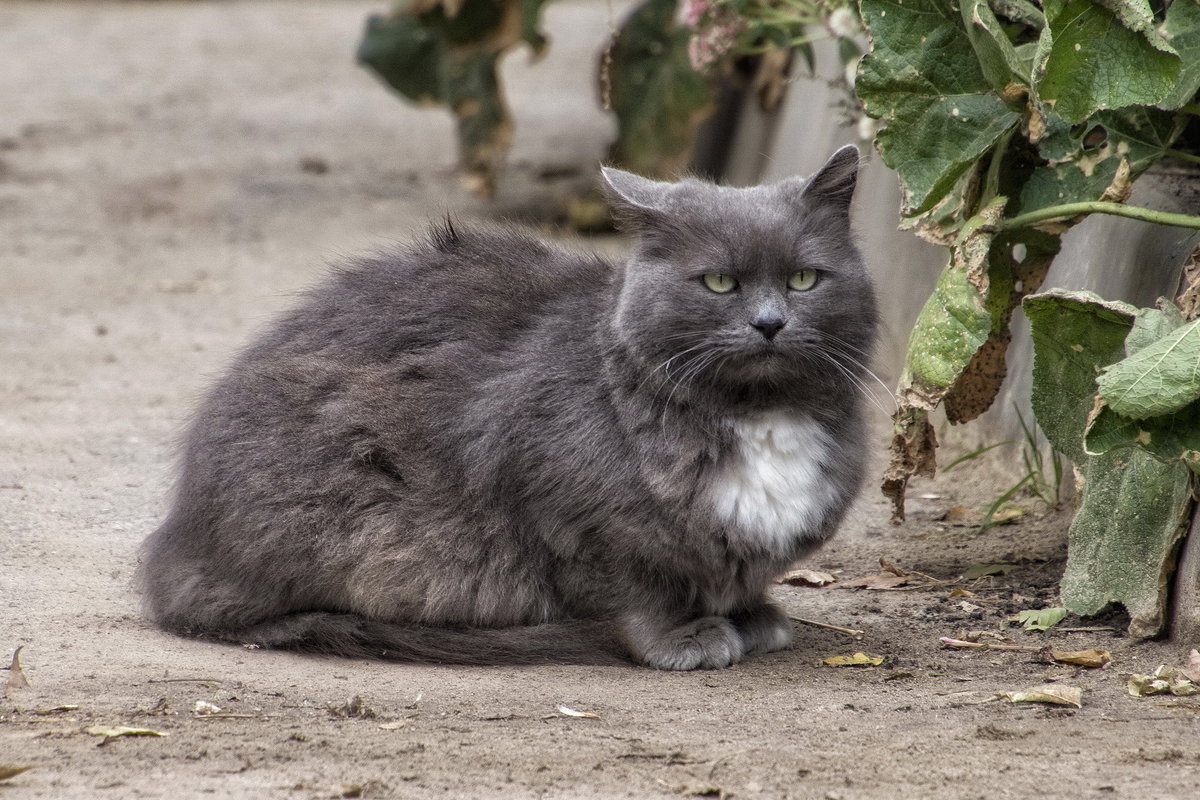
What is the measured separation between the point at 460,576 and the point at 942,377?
116 centimetres

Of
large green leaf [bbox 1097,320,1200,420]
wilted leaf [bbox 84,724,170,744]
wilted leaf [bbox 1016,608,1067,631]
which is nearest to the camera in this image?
wilted leaf [bbox 84,724,170,744]

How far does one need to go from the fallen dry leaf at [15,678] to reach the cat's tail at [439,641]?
1.75 ft

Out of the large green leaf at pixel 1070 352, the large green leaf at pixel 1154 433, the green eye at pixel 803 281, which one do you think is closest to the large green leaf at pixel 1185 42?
the large green leaf at pixel 1070 352

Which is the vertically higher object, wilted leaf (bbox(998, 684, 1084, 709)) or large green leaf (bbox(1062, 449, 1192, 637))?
large green leaf (bbox(1062, 449, 1192, 637))

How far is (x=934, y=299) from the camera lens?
304 cm

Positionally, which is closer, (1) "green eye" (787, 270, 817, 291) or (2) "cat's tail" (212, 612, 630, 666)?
(1) "green eye" (787, 270, 817, 291)

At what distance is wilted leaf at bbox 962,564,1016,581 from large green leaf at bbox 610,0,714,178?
3.28m

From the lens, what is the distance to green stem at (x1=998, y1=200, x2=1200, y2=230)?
9.43 ft

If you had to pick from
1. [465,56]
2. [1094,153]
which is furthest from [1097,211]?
[465,56]

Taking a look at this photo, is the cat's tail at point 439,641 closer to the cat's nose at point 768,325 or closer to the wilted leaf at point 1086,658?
the cat's nose at point 768,325

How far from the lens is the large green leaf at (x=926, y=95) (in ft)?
9.81

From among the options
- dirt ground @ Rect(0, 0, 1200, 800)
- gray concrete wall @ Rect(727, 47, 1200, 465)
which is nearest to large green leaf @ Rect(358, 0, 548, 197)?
dirt ground @ Rect(0, 0, 1200, 800)

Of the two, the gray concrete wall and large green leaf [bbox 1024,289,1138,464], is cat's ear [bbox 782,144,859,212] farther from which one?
large green leaf [bbox 1024,289,1138,464]

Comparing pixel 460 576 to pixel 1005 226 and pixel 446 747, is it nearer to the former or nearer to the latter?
pixel 446 747
